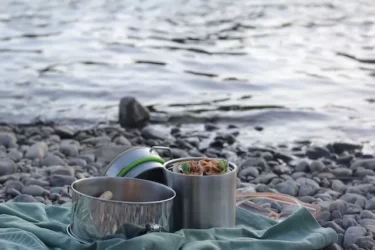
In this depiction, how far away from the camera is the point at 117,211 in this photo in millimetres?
3480

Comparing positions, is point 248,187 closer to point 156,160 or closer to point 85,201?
point 156,160

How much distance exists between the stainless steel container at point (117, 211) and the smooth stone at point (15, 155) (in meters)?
2.26

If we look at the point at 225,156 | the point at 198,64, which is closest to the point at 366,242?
the point at 225,156

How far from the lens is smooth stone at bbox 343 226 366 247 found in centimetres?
410

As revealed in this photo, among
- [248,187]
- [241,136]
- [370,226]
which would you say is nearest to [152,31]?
[241,136]

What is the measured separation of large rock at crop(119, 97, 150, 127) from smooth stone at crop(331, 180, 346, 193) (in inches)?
106

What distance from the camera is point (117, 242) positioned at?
3.39 meters

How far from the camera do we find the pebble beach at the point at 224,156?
4652 mm

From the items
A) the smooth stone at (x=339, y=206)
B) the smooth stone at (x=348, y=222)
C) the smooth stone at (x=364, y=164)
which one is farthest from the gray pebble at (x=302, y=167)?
the smooth stone at (x=348, y=222)

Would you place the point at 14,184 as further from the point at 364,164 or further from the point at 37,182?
the point at 364,164

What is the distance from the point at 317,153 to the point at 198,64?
15.6ft

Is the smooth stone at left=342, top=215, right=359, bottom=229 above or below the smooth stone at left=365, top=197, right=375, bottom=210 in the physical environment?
above

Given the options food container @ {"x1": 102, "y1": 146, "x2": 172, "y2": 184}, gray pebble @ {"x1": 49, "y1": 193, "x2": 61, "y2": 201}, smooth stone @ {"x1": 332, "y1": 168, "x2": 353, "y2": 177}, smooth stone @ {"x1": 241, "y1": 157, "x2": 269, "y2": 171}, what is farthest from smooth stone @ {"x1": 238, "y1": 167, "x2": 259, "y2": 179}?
food container @ {"x1": 102, "y1": 146, "x2": 172, "y2": 184}

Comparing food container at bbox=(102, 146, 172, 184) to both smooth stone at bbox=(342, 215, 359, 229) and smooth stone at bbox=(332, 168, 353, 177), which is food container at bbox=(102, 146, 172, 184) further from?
smooth stone at bbox=(332, 168, 353, 177)
